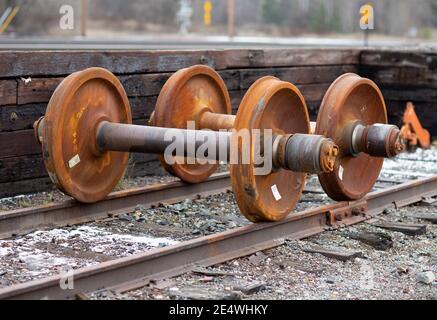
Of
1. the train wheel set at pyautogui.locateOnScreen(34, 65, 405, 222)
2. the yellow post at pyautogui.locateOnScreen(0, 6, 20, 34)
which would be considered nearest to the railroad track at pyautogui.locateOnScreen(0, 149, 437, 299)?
the train wheel set at pyautogui.locateOnScreen(34, 65, 405, 222)

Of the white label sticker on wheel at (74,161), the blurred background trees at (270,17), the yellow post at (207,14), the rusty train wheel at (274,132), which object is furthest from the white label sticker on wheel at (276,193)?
the yellow post at (207,14)

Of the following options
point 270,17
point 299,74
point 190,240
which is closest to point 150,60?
point 299,74

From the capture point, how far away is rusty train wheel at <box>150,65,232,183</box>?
690 centimetres

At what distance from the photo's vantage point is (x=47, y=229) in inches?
233

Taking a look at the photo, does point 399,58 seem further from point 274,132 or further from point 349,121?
point 274,132

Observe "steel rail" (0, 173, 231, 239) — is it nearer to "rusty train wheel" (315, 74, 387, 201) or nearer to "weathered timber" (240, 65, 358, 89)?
"rusty train wheel" (315, 74, 387, 201)

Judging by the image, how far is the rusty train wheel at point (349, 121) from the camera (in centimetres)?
625

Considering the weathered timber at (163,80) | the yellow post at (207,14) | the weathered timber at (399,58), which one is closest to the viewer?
the weathered timber at (163,80)

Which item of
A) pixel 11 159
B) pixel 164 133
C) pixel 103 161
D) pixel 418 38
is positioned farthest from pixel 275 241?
pixel 418 38

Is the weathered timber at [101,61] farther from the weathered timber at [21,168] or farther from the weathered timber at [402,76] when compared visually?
the weathered timber at [402,76]

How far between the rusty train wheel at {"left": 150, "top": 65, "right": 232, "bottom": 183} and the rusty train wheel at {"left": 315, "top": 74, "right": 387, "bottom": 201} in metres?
1.36

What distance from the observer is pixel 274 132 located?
564 cm

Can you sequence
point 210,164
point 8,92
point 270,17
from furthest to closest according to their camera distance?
point 270,17 → point 210,164 → point 8,92

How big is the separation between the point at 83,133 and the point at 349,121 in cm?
214
